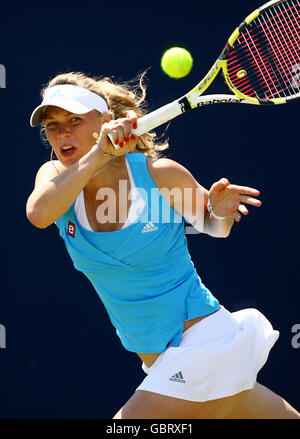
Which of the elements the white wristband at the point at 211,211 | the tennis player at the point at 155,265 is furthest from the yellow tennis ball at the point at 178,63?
the white wristband at the point at 211,211

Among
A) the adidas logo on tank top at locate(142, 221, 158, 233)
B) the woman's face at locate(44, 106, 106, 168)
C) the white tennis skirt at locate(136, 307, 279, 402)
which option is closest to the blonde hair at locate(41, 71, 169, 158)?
the woman's face at locate(44, 106, 106, 168)

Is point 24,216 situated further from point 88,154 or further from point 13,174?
point 88,154

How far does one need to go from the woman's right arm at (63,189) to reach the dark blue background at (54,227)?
1.37 m

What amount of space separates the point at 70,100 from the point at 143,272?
0.62 meters

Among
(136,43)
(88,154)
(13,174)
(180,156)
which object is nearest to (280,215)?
(180,156)

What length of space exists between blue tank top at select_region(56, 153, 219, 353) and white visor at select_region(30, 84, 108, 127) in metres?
0.26

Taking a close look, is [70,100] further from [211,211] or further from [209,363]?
[209,363]

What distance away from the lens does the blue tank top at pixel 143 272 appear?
2.53 meters

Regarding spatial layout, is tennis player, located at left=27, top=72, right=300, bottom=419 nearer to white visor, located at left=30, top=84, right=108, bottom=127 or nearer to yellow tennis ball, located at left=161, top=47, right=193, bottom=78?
white visor, located at left=30, top=84, right=108, bottom=127

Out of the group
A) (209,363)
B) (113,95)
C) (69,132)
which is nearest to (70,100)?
(69,132)

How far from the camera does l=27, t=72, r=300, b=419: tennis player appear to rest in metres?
2.47

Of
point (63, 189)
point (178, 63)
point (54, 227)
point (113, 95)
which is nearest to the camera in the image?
point (63, 189)

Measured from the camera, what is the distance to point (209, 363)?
249 centimetres
